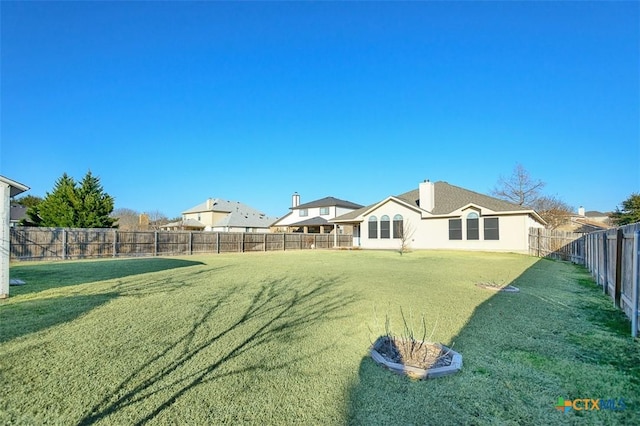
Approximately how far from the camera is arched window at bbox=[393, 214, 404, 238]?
26.0m

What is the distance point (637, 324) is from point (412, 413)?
412 cm

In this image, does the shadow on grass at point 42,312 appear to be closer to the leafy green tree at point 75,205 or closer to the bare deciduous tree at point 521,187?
the leafy green tree at point 75,205

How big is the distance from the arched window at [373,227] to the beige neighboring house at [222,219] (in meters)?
24.0

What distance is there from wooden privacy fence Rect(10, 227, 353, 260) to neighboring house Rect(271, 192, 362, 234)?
10859mm

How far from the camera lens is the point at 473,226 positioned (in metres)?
23.1

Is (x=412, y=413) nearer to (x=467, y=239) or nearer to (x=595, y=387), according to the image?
(x=595, y=387)

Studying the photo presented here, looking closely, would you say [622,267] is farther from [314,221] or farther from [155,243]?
[314,221]

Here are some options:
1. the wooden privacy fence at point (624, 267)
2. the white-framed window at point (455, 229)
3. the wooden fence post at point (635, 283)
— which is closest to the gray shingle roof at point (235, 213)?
the white-framed window at point (455, 229)

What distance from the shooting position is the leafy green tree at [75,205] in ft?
71.3

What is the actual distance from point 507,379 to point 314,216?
3814cm

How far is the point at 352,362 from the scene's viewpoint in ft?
11.7

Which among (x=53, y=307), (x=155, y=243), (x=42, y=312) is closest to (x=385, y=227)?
(x=155, y=243)

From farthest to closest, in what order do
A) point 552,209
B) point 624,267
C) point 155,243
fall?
point 552,209 < point 155,243 < point 624,267

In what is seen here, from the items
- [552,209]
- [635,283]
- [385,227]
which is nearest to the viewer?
[635,283]
